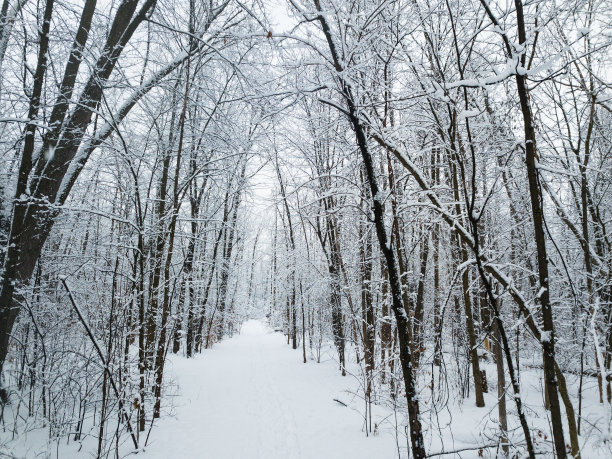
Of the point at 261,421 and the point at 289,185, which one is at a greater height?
the point at 289,185

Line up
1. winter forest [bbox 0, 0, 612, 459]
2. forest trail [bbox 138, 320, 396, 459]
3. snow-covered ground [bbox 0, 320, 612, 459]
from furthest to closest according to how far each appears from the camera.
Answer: forest trail [bbox 138, 320, 396, 459] → snow-covered ground [bbox 0, 320, 612, 459] → winter forest [bbox 0, 0, 612, 459]

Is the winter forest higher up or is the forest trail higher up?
the winter forest

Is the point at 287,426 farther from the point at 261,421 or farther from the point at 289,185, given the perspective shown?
the point at 289,185

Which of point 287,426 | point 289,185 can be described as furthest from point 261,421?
point 289,185

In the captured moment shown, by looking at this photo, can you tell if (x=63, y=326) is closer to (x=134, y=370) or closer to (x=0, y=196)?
(x=134, y=370)

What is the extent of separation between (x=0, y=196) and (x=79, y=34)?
240 cm

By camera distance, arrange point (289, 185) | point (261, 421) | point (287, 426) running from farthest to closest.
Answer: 1. point (261, 421)
2. point (287, 426)
3. point (289, 185)

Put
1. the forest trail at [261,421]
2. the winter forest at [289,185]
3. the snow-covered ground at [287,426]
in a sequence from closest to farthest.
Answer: the winter forest at [289,185] < the snow-covered ground at [287,426] < the forest trail at [261,421]

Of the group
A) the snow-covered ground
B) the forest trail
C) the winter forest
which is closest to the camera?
the winter forest

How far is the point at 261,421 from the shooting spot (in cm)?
573

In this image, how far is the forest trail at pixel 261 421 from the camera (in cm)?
453

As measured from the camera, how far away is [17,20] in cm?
380

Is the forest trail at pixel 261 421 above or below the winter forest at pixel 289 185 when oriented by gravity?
below

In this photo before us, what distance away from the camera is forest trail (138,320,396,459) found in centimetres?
453
